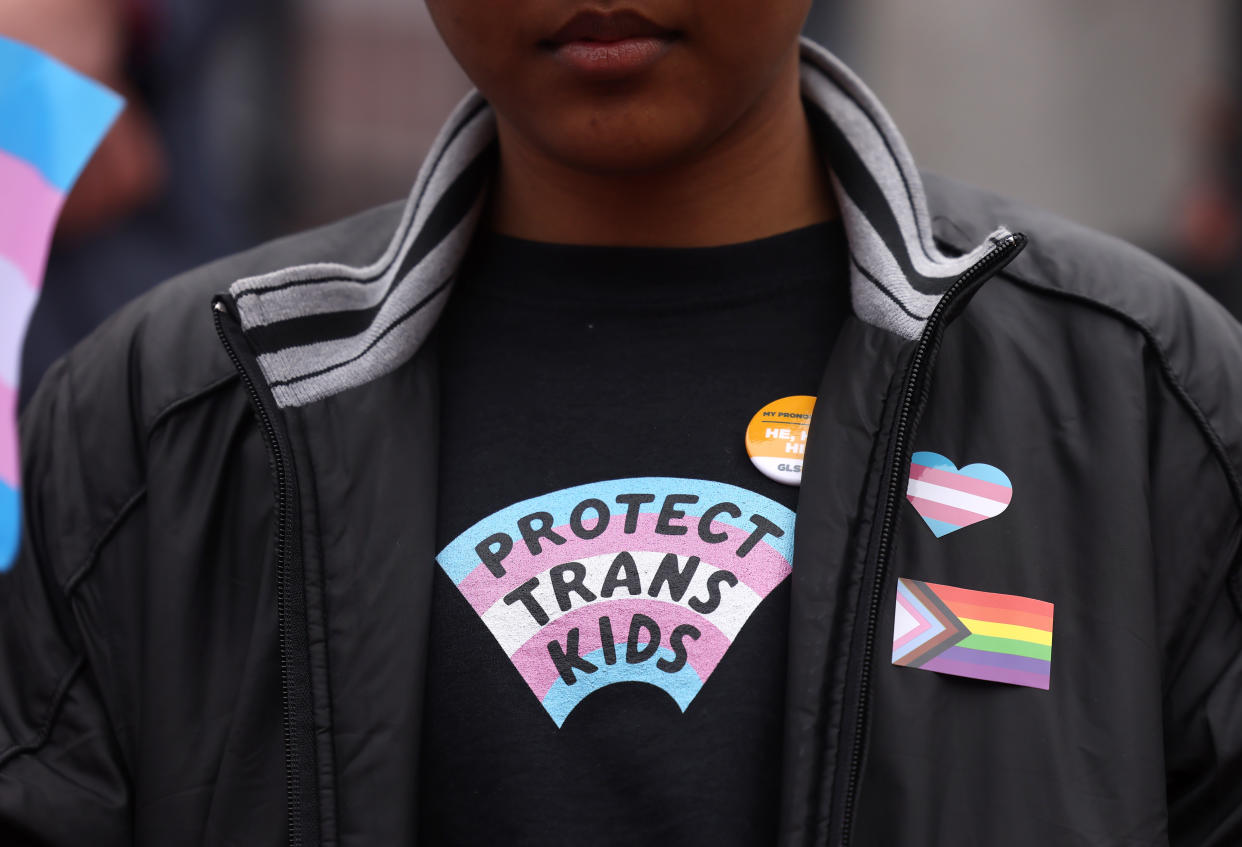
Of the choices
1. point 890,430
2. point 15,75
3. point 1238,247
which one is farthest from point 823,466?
point 1238,247

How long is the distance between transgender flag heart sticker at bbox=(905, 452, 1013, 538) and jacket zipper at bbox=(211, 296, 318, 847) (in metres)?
0.68

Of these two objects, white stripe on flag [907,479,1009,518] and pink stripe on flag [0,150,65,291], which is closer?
pink stripe on flag [0,150,65,291]

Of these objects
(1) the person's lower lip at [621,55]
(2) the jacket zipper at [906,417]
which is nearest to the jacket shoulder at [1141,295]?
(2) the jacket zipper at [906,417]

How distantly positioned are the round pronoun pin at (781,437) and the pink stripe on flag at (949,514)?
0.14 metres

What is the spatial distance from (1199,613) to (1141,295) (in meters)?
0.38

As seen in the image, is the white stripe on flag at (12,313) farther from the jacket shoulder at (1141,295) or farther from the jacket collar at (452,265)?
the jacket shoulder at (1141,295)

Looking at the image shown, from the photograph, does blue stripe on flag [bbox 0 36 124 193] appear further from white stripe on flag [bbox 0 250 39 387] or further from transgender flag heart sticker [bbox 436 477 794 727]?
transgender flag heart sticker [bbox 436 477 794 727]

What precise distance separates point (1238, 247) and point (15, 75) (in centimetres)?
580

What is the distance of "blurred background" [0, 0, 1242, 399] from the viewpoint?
5977mm

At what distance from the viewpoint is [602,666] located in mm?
1613

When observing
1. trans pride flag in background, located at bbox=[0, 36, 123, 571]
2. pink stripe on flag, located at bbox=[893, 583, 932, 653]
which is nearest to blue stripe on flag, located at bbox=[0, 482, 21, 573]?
trans pride flag in background, located at bbox=[0, 36, 123, 571]

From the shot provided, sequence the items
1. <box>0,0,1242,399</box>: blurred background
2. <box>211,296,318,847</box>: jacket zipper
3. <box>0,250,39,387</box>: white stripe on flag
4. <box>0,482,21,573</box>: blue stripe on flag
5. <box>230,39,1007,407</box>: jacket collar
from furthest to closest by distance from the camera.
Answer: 1. <box>0,0,1242,399</box>: blurred background
2. <box>230,39,1007,407</box>: jacket collar
3. <box>211,296,318,847</box>: jacket zipper
4. <box>0,250,39,387</box>: white stripe on flag
5. <box>0,482,21,573</box>: blue stripe on flag

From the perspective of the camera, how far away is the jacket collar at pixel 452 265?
1743 millimetres

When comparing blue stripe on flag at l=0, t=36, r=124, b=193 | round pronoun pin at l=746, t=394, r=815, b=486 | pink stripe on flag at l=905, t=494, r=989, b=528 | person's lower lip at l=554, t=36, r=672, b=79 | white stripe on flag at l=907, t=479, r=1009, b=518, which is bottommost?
pink stripe on flag at l=905, t=494, r=989, b=528
